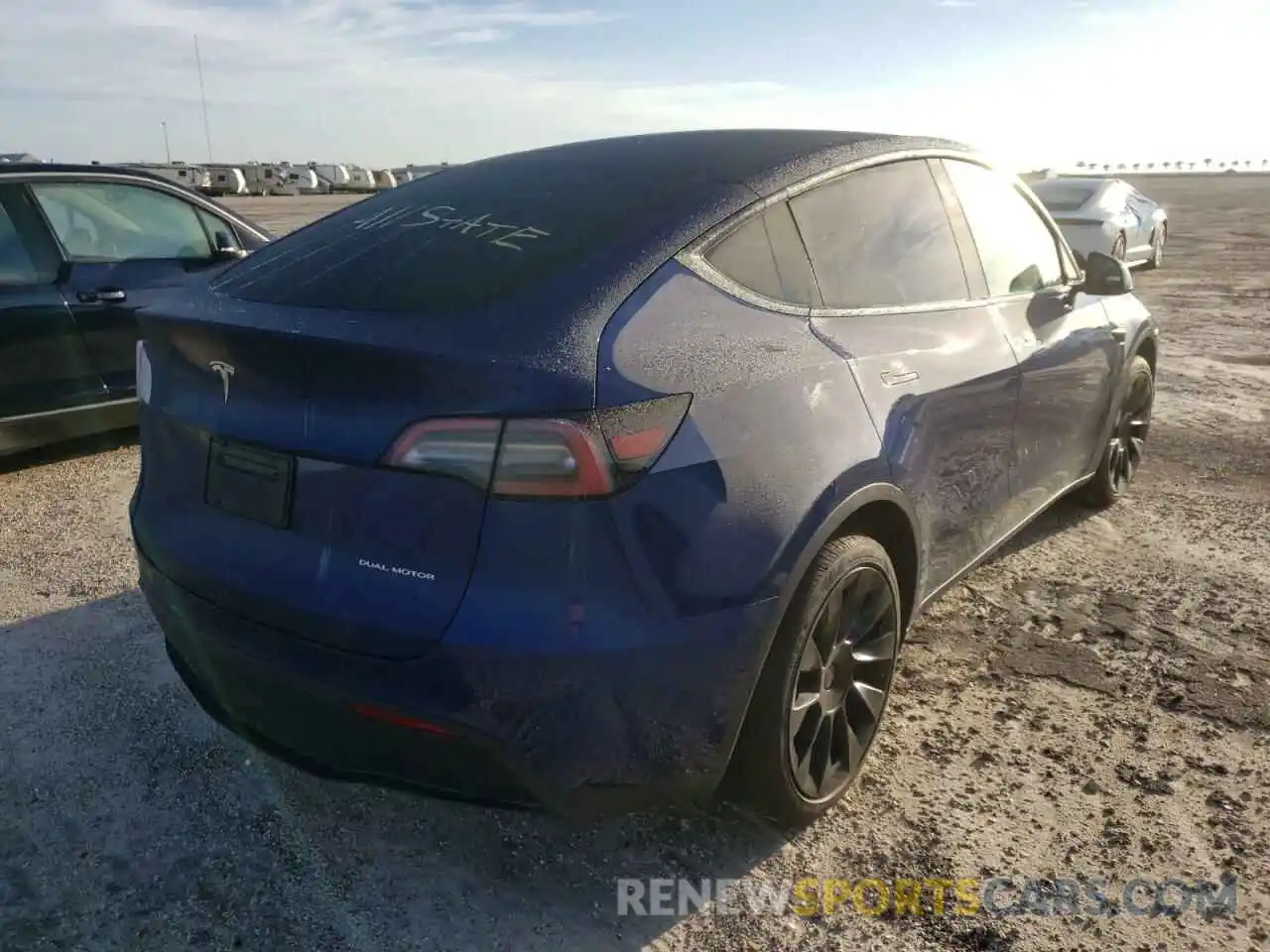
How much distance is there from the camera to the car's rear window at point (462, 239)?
224 cm

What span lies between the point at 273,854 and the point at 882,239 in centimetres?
233

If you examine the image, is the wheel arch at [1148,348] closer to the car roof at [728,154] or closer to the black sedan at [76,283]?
the car roof at [728,154]

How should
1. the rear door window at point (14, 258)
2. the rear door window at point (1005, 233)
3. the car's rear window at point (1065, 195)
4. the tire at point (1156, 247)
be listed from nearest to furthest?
the rear door window at point (1005, 233)
the rear door window at point (14, 258)
the car's rear window at point (1065, 195)
the tire at point (1156, 247)

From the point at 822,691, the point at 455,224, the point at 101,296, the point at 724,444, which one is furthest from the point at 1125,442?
the point at 101,296

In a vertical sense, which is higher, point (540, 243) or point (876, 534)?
point (540, 243)

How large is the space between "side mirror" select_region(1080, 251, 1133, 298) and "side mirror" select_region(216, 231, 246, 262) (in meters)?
4.60

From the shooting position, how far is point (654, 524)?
6.57 ft

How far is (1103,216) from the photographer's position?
13.0m

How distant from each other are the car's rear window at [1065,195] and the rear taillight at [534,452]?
493 inches

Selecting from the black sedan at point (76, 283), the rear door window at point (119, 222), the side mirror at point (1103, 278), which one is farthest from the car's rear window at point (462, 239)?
the rear door window at point (119, 222)

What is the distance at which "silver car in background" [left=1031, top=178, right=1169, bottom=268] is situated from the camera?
1281cm

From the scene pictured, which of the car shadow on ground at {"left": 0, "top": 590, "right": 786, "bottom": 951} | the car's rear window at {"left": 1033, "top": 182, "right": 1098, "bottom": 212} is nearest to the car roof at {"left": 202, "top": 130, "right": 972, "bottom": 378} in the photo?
the car shadow on ground at {"left": 0, "top": 590, "right": 786, "bottom": 951}

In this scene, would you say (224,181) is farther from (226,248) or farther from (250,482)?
(250,482)

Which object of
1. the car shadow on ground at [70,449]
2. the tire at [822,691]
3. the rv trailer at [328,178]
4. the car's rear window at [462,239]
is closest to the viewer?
the car's rear window at [462,239]
